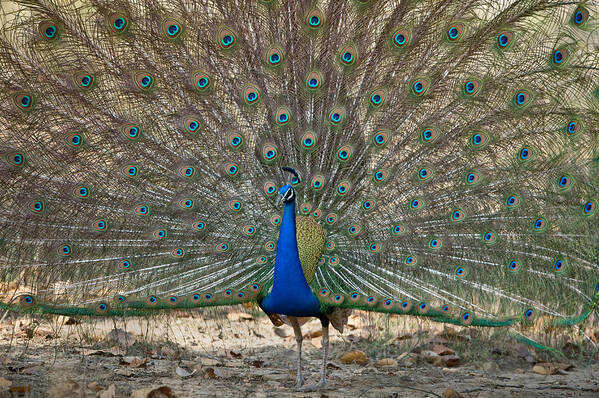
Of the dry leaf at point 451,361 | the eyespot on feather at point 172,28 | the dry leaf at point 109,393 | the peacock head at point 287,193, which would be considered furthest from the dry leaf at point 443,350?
the eyespot on feather at point 172,28

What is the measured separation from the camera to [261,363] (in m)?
4.81

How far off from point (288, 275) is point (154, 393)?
96cm

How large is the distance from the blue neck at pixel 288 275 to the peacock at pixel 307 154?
0.01 m

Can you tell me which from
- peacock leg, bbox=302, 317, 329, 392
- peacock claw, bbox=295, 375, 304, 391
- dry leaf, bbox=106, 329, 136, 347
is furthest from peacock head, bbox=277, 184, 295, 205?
dry leaf, bbox=106, 329, 136, 347

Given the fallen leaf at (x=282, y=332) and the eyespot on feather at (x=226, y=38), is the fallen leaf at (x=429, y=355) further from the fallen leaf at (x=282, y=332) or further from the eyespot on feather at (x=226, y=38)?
the eyespot on feather at (x=226, y=38)

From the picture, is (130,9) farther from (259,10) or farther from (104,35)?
(259,10)

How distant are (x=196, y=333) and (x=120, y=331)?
62 centimetres

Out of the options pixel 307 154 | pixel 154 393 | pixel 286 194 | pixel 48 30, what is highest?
pixel 48 30

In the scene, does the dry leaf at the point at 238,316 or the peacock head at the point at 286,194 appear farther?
the dry leaf at the point at 238,316

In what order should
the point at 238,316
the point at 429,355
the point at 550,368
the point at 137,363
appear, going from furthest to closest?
the point at 238,316 → the point at 429,355 → the point at 550,368 → the point at 137,363

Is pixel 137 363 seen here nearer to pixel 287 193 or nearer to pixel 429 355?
pixel 287 193

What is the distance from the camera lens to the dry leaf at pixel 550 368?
4699 mm

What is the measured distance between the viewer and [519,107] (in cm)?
409

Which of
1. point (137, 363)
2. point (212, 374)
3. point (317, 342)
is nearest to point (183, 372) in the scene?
point (212, 374)
